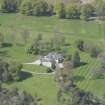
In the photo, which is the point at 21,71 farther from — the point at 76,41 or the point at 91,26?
the point at 91,26

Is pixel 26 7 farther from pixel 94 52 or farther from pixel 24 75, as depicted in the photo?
A: pixel 24 75

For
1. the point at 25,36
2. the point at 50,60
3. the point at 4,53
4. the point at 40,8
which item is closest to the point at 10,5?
the point at 40,8

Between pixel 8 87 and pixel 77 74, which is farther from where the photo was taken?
pixel 77 74

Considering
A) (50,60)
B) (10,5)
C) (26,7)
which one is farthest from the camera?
(10,5)

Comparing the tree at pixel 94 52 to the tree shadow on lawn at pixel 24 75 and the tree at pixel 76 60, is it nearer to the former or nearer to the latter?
the tree at pixel 76 60

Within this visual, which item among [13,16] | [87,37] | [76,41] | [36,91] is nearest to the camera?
[36,91]

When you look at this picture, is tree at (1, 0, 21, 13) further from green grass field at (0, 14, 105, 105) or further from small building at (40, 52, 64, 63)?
small building at (40, 52, 64, 63)

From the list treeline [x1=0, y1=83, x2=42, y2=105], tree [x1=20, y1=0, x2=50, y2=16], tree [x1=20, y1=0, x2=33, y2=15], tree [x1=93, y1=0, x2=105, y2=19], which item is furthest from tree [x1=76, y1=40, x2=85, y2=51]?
tree [x1=20, y1=0, x2=33, y2=15]

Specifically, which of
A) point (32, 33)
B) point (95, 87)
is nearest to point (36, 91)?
point (95, 87)
